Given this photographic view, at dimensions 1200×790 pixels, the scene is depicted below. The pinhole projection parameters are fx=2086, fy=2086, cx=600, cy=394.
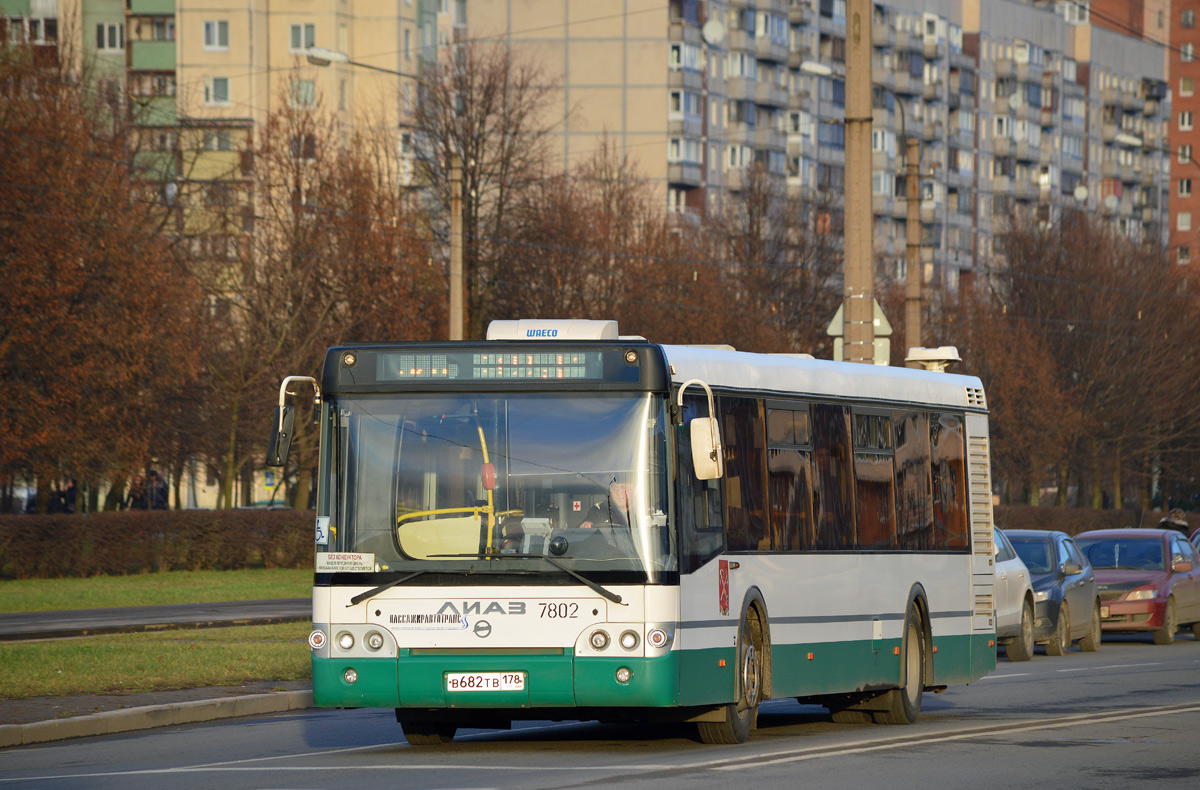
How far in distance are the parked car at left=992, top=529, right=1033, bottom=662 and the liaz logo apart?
39.8ft

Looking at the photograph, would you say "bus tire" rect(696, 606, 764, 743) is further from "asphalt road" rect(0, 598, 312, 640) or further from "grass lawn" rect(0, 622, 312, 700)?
"asphalt road" rect(0, 598, 312, 640)

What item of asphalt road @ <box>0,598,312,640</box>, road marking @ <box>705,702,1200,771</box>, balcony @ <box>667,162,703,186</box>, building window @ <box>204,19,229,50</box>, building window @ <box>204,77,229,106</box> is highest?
building window @ <box>204,19,229,50</box>

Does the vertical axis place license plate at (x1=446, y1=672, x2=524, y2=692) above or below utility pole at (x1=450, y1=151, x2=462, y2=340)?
below

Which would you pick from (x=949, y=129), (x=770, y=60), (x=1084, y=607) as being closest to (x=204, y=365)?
(x=1084, y=607)

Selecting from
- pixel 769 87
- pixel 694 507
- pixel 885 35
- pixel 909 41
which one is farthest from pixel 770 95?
pixel 694 507

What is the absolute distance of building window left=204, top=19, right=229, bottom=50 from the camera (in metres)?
90.1

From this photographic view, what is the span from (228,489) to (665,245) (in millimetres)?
20427

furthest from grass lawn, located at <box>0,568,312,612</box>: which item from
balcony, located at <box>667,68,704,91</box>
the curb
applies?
balcony, located at <box>667,68,704,91</box>

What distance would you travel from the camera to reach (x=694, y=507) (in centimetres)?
1261

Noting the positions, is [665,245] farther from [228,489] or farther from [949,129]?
[949,129]

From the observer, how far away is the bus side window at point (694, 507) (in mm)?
12422

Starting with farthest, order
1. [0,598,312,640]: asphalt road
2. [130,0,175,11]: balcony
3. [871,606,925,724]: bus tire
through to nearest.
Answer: [130,0,175,11]: balcony < [0,598,312,640]: asphalt road < [871,606,925,724]: bus tire

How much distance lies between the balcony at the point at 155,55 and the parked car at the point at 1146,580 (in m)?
68.2

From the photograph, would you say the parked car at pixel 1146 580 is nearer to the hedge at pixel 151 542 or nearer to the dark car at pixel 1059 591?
the dark car at pixel 1059 591
